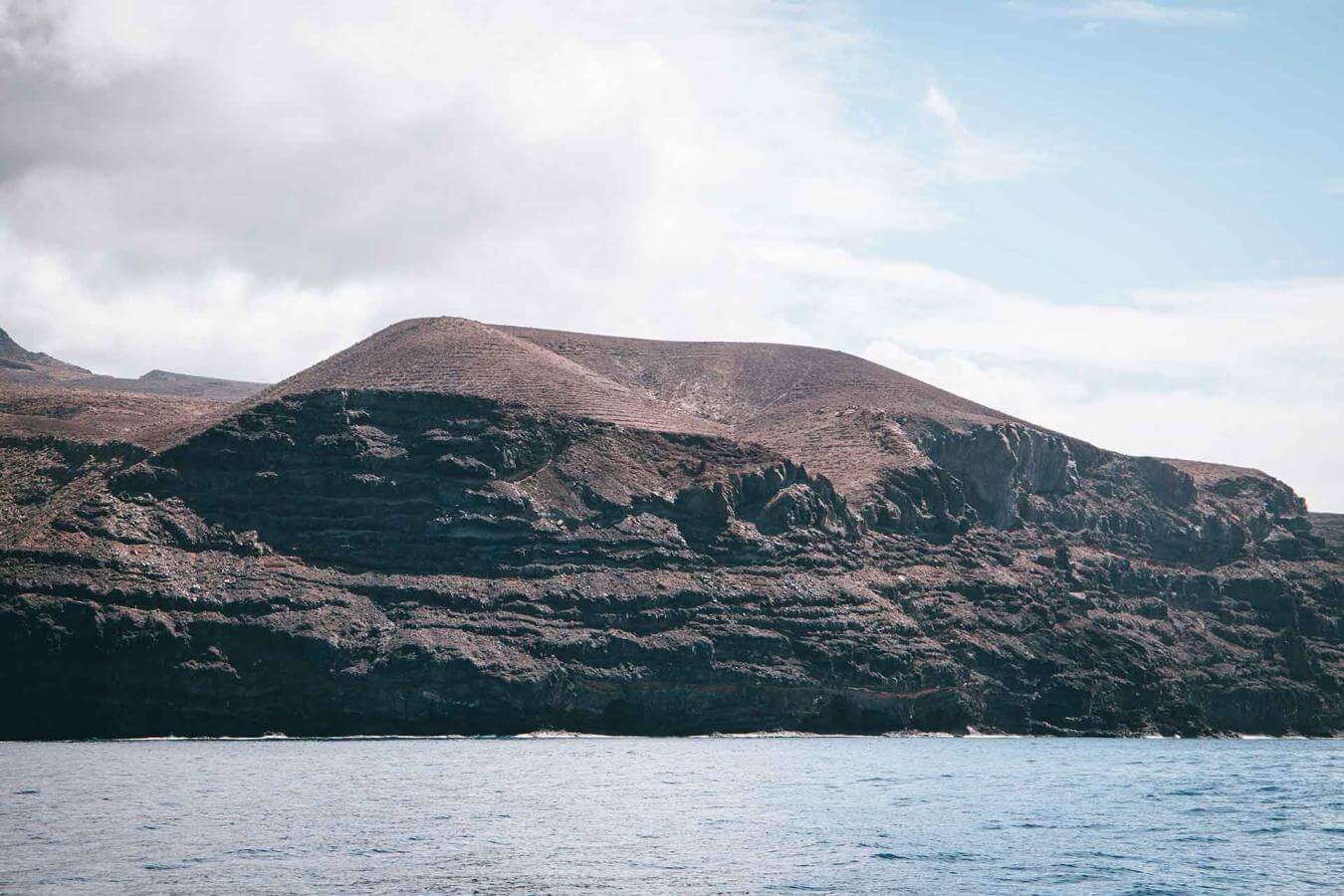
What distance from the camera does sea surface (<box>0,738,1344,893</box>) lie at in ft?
147

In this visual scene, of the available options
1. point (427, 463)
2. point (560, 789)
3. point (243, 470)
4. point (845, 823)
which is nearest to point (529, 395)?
point (427, 463)

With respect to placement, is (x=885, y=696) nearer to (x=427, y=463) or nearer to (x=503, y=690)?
(x=503, y=690)

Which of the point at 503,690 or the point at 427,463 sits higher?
the point at 427,463

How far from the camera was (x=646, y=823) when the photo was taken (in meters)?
59.8

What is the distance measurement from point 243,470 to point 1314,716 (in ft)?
440

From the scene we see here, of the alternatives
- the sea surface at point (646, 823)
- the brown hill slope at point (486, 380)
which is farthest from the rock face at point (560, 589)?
the sea surface at point (646, 823)

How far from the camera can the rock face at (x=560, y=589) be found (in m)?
124

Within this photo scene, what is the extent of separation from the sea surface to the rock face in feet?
68.4

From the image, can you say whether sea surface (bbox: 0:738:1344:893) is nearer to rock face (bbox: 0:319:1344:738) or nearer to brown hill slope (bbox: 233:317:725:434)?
rock face (bbox: 0:319:1344:738)

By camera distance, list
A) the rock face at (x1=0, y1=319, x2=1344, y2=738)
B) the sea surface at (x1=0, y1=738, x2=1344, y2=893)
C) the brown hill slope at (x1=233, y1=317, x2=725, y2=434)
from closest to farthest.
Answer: the sea surface at (x1=0, y1=738, x2=1344, y2=893)
the rock face at (x1=0, y1=319, x2=1344, y2=738)
the brown hill slope at (x1=233, y1=317, x2=725, y2=434)

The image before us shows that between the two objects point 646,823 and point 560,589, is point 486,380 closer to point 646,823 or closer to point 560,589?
point 560,589

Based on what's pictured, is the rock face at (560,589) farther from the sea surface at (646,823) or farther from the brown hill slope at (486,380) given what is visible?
the sea surface at (646,823)

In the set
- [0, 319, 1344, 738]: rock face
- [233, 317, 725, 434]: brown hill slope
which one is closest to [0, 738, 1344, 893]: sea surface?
[0, 319, 1344, 738]: rock face

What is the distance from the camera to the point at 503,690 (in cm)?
12962
